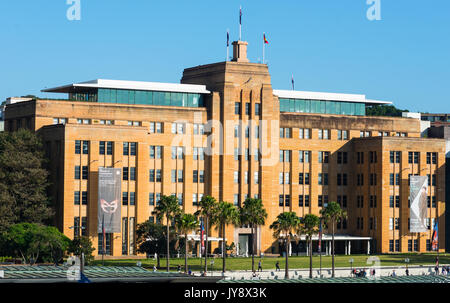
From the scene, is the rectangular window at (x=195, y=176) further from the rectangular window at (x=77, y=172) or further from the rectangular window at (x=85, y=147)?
the rectangular window at (x=77, y=172)

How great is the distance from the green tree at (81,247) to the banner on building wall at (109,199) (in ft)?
25.0

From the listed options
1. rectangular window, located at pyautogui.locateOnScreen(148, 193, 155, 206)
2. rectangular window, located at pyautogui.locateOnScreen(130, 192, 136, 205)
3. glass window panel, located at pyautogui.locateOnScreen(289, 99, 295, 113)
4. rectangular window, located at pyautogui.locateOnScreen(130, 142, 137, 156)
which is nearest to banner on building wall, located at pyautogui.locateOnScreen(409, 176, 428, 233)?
glass window panel, located at pyautogui.locateOnScreen(289, 99, 295, 113)

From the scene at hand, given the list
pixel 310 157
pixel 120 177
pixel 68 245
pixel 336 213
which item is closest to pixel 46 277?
pixel 68 245

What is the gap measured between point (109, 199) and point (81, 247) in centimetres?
1252

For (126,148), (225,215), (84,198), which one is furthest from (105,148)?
(225,215)

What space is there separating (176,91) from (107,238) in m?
28.9

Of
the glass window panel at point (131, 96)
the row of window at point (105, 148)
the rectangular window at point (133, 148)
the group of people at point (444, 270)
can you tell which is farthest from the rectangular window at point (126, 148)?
the group of people at point (444, 270)

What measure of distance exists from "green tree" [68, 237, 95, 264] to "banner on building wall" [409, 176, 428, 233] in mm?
61404

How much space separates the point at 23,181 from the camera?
147125 mm

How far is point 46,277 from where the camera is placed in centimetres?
9669

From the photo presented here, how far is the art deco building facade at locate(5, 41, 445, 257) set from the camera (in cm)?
15100

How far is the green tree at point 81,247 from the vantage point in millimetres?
138125

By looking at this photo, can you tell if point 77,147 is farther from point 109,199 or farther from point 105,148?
point 109,199
